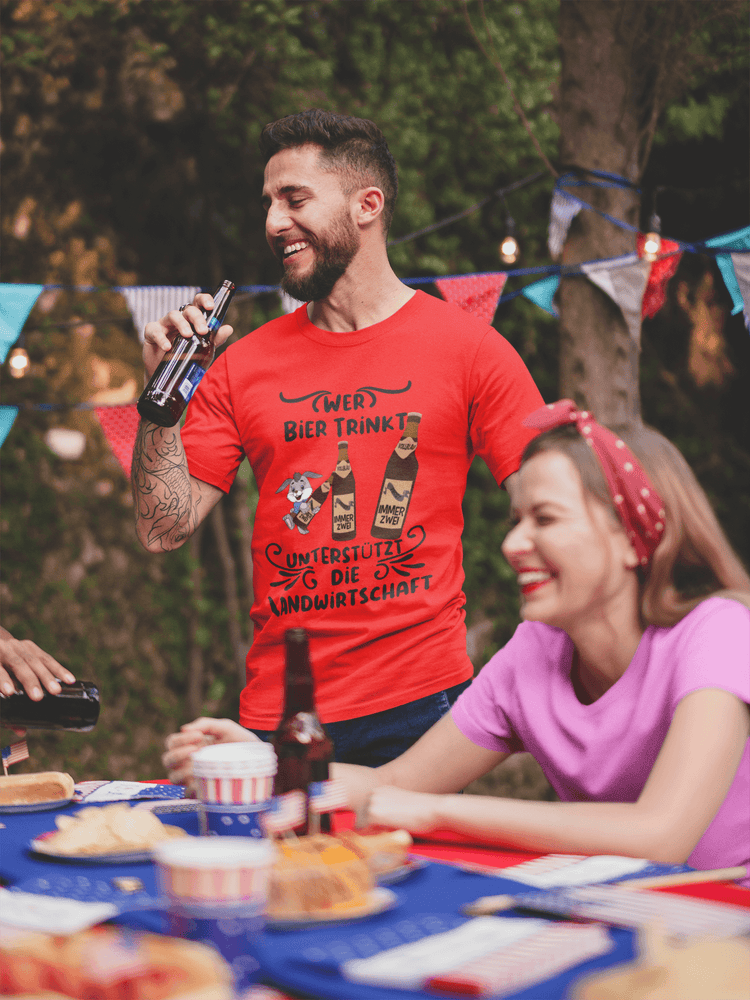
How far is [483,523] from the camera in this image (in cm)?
514

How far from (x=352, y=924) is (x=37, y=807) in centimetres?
75

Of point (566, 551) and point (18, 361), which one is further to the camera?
point (18, 361)

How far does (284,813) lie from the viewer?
3.87ft

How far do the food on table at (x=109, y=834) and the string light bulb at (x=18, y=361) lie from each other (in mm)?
3207

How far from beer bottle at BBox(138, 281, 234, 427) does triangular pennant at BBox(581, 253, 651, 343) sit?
2.16m

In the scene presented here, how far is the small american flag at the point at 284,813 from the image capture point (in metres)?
1.17

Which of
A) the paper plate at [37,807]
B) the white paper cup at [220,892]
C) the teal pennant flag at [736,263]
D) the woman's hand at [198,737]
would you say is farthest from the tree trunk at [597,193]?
the white paper cup at [220,892]

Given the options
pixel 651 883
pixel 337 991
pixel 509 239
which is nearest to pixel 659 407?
pixel 509 239

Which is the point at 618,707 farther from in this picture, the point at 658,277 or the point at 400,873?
the point at 658,277

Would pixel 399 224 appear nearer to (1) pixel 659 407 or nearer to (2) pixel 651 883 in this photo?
(1) pixel 659 407

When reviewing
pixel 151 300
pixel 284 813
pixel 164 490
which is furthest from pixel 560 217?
pixel 284 813

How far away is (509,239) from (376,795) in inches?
136

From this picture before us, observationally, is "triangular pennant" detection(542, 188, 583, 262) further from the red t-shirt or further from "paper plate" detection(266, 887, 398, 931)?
"paper plate" detection(266, 887, 398, 931)

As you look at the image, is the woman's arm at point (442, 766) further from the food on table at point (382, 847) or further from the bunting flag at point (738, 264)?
the bunting flag at point (738, 264)
